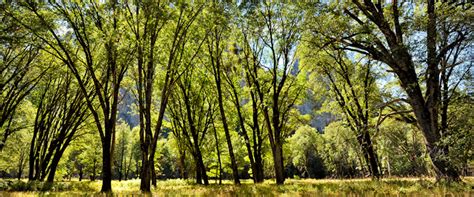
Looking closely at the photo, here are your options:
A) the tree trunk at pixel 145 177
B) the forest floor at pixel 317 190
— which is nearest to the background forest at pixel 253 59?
the tree trunk at pixel 145 177

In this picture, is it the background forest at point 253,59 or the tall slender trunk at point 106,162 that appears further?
the tall slender trunk at point 106,162

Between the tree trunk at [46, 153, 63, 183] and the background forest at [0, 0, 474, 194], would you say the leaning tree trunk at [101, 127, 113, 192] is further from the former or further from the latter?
the tree trunk at [46, 153, 63, 183]

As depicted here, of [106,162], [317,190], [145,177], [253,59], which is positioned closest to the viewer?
[317,190]

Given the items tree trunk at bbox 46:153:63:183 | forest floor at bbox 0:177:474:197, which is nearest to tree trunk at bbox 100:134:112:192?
forest floor at bbox 0:177:474:197

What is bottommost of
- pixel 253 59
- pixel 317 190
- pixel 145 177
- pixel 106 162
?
pixel 317 190

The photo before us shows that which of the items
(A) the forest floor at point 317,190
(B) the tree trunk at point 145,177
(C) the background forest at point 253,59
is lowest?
(A) the forest floor at point 317,190

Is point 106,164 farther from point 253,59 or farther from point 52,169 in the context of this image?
point 253,59

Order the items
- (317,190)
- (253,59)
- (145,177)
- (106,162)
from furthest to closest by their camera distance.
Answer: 1. (253,59)
2. (106,162)
3. (145,177)
4. (317,190)

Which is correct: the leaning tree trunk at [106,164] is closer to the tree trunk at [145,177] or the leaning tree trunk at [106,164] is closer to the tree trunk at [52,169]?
the tree trunk at [145,177]

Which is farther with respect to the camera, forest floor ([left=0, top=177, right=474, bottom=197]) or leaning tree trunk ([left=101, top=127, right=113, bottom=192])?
leaning tree trunk ([left=101, top=127, right=113, bottom=192])

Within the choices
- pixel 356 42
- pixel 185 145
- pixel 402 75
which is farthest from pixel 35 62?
pixel 402 75

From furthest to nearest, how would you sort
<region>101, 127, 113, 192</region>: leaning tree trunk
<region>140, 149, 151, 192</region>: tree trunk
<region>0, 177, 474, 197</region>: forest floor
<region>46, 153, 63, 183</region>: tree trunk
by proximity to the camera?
1. <region>46, 153, 63, 183</region>: tree trunk
2. <region>101, 127, 113, 192</region>: leaning tree trunk
3. <region>140, 149, 151, 192</region>: tree trunk
4. <region>0, 177, 474, 197</region>: forest floor

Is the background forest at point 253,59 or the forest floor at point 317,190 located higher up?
the background forest at point 253,59

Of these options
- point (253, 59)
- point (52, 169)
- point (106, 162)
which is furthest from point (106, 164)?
point (253, 59)
